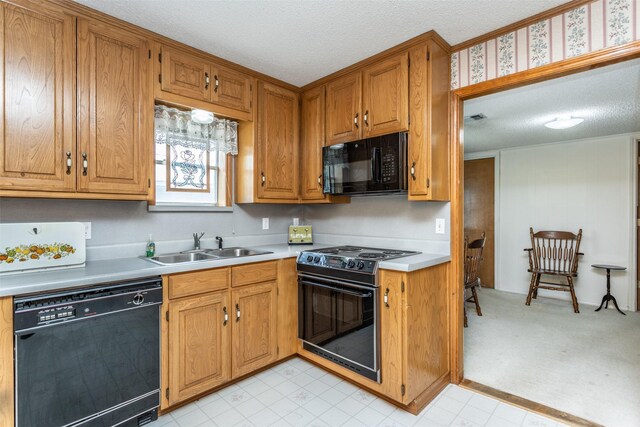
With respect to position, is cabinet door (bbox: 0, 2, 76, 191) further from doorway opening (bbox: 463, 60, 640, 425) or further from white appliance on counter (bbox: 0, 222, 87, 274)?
doorway opening (bbox: 463, 60, 640, 425)

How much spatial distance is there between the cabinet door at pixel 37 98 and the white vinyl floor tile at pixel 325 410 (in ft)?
4.89

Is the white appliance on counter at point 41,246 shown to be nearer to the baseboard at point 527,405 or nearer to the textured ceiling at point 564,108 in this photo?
the baseboard at point 527,405

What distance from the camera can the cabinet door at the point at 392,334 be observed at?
191 cm

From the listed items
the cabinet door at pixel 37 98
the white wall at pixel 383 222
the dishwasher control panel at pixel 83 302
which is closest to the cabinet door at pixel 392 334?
the white wall at pixel 383 222

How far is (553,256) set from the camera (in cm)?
439

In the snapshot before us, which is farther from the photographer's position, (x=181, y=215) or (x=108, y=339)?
(x=181, y=215)

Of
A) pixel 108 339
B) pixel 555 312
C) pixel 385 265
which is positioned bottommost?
pixel 555 312

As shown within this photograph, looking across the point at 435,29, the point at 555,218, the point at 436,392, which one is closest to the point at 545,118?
the point at 555,218

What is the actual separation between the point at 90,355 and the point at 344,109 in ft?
7.39

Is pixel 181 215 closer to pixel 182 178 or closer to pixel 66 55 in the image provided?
pixel 182 178

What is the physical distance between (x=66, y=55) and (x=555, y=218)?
5387mm

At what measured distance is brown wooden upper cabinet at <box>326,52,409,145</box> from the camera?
2.22m

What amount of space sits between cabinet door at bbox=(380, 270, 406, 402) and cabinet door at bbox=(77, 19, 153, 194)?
1.63 m

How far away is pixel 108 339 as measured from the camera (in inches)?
64.5
